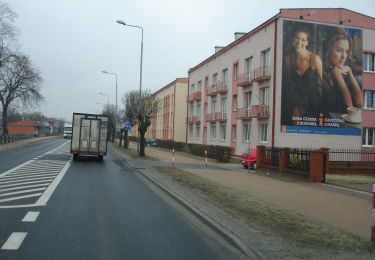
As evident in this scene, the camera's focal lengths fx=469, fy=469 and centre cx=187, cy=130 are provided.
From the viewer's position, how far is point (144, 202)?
12.0 meters

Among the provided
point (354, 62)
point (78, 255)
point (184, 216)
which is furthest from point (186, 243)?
point (354, 62)

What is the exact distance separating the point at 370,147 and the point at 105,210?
30.1m

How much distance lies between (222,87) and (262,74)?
1089cm

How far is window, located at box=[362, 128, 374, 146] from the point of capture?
36312mm

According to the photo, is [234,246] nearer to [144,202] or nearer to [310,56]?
[144,202]

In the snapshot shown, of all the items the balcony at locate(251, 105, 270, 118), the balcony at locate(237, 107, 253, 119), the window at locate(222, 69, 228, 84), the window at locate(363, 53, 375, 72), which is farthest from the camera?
the window at locate(222, 69, 228, 84)

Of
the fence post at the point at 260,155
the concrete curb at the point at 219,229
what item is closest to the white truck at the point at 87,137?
the fence post at the point at 260,155

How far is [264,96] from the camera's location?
36688 millimetres

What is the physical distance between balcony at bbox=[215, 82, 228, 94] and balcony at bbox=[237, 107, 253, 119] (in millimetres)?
5436

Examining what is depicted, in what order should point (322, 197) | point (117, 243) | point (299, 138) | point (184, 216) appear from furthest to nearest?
point (299, 138) → point (322, 197) → point (184, 216) → point (117, 243)

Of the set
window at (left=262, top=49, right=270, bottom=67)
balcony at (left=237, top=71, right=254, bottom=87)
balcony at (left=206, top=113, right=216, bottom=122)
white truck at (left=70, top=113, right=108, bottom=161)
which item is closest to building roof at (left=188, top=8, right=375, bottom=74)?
window at (left=262, top=49, right=270, bottom=67)

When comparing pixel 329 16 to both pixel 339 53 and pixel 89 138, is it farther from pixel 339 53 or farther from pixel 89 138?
pixel 89 138

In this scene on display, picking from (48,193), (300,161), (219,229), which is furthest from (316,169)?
(219,229)

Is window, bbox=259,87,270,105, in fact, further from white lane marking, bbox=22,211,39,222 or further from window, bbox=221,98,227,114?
white lane marking, bbox=22,211,39,222
